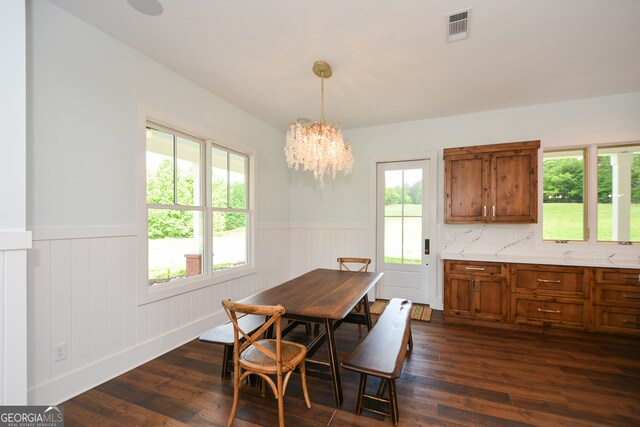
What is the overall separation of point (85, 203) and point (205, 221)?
1237 mm

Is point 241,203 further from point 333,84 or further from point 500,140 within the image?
point 500,140

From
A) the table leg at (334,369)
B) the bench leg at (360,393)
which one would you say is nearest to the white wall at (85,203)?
the table leg at (334,369)

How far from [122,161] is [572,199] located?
208 inches

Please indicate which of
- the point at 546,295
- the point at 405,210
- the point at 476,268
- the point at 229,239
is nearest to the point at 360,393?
the point at 476,268

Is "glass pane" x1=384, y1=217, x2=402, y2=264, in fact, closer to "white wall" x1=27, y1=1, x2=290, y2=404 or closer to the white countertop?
the white countertop

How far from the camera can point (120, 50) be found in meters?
2.39

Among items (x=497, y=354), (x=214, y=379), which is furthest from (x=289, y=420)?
(x=497, y=354)

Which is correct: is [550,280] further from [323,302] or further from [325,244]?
[325,244]

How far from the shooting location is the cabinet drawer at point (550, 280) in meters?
3.15

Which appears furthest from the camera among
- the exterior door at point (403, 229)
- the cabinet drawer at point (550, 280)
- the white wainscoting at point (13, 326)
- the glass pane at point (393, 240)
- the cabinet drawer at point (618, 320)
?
the glass pane at point (393, 240)

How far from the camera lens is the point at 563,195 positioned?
3689 millimetres

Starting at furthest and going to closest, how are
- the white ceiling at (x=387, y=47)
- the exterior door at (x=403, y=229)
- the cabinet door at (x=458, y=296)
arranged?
the exterior door at (x=403, y=229)
the cabinet door at (x=458, y=296)
the white ceiling at (x=387, y=47)

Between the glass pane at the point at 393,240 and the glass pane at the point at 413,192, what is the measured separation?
0.24 m

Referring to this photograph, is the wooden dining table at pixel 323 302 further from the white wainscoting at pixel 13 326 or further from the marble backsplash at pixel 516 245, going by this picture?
the marble backsplash at pixel 516 245
